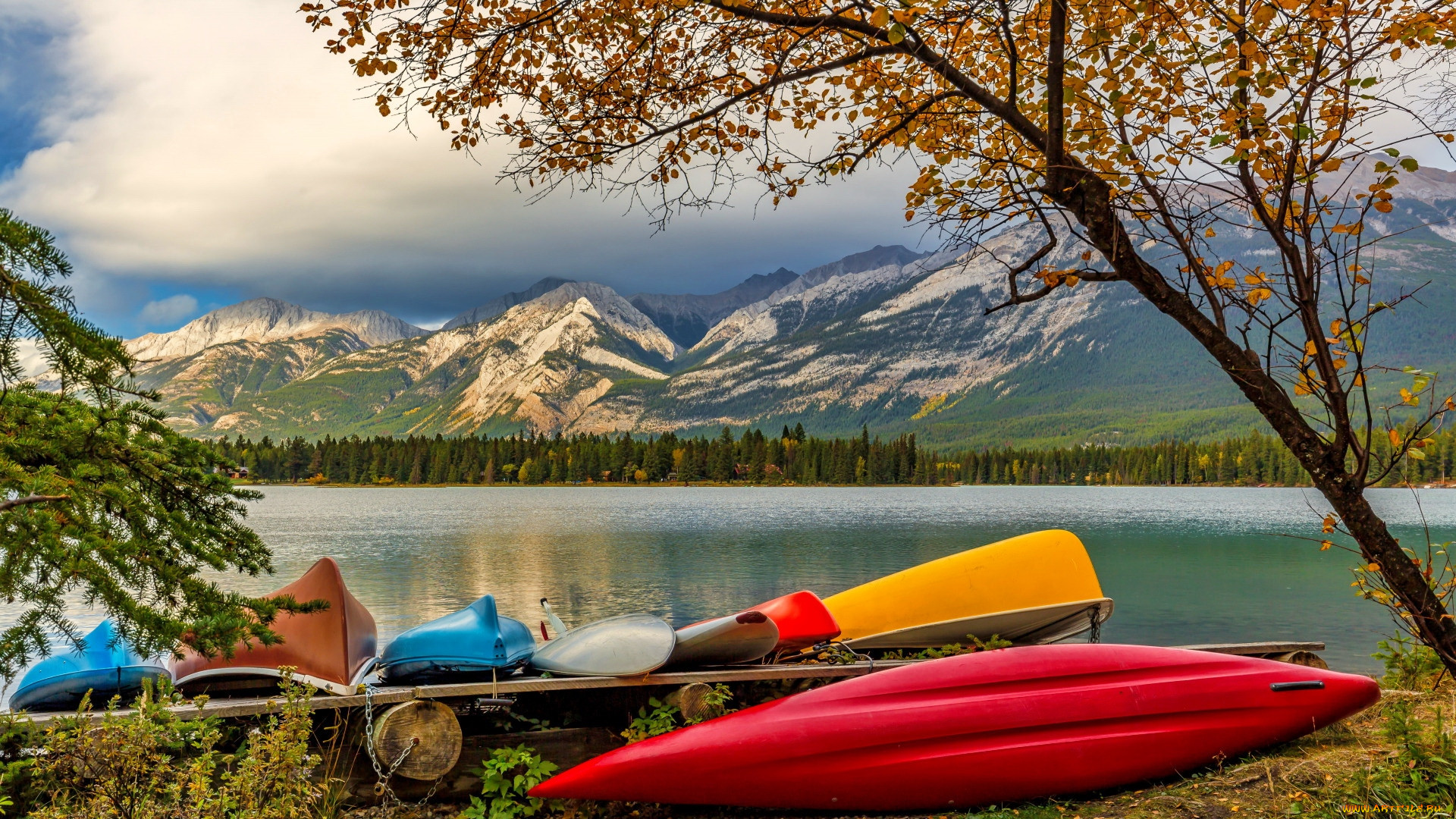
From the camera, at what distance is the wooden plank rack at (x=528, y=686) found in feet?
22.0

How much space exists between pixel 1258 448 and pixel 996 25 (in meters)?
165

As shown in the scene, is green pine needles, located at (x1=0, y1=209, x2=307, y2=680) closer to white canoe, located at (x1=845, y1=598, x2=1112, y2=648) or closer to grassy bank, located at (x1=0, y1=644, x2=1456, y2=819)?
grassy bank, located at (x1=0, y1=644, x2=1456, y2=819)

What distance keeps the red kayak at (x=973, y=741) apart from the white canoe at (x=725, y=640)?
1042 mm

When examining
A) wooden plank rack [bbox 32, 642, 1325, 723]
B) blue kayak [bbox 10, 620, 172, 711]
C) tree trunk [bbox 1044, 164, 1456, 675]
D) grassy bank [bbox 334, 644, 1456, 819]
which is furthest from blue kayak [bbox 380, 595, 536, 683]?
tree trunk [bbox 1044, 164, 1456, 675]

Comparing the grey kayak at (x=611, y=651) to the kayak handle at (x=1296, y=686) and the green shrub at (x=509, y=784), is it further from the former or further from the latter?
the kayak handle at (x=1296, y=686)

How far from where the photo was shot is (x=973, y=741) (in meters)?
6.42

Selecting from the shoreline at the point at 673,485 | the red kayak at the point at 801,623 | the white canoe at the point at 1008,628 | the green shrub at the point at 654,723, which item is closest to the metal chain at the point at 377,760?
the green shrub at the point at 654,723

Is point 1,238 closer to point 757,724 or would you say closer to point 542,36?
point 542,36

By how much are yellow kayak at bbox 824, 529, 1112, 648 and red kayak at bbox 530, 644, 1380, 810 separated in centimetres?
328

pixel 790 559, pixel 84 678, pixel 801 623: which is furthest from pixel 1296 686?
pixel 790 559

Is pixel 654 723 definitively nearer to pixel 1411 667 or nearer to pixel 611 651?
pixel 611 651

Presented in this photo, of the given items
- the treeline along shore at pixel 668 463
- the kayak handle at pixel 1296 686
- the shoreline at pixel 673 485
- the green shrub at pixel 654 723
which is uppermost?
the kayak handle at pixel 1296 686

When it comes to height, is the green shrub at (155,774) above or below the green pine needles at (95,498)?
below

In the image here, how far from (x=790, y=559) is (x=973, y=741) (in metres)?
26.8
